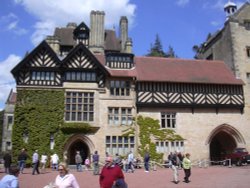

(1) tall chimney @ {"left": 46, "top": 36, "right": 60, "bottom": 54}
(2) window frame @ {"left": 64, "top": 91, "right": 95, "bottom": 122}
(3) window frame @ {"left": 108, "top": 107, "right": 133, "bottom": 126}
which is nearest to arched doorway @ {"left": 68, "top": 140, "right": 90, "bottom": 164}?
Answer: (2) window frame @ {"left": 64, "top": 91, "right": 95, "bottom": 122}

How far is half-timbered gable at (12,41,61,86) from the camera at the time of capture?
84.2 feet

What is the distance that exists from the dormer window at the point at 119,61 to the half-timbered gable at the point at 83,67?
1.88m

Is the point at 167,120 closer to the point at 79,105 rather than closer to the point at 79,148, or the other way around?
the point at 79,105

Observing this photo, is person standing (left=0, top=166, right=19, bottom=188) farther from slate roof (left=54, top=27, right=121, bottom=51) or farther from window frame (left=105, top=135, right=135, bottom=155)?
slate roof (left=54, top=27, right=121, bottom=51)

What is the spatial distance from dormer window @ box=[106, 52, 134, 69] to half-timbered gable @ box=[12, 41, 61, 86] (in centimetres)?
489

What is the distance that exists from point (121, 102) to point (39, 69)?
302 inches

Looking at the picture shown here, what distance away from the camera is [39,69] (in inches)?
1017

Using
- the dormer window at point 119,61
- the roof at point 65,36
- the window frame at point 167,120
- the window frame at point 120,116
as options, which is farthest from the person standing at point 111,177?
the roof at point 65,36

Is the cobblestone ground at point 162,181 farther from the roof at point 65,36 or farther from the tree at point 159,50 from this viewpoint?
the tree at point 159,50

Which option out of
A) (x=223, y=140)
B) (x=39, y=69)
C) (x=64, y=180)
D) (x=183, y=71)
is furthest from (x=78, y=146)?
(x=64, y=180)

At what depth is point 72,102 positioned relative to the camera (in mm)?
26109

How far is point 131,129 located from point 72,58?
26.7 ft

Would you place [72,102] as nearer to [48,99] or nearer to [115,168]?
[48,99]

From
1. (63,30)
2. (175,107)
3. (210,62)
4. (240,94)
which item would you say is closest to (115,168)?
(175,107)
